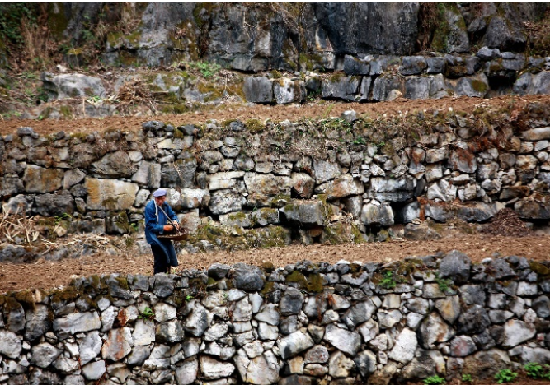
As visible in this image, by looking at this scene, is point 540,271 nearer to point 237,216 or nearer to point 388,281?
point 388,281

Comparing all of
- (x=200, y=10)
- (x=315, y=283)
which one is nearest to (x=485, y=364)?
(x=315, y=283)

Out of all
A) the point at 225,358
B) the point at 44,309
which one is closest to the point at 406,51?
the point at 225,358

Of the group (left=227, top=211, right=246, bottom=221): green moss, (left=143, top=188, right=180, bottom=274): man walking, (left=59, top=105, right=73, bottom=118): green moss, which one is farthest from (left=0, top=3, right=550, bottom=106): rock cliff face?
(left=143, top=188, right=180, bottom=274): man walking

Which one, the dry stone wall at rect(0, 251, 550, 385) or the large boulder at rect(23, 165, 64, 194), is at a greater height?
the large boulder at rect(23, 165, 64, 194)

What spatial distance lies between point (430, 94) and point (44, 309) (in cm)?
994

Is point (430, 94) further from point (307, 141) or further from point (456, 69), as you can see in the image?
point (307, 141)

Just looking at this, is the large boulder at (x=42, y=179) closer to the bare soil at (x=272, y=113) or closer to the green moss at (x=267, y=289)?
the bare soil at (x=272, y=113)

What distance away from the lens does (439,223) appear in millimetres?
12273

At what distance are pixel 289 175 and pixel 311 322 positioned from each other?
4116 mm

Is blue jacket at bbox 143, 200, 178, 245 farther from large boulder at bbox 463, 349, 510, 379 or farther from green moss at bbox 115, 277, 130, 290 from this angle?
large boulder at bbox 463, 349, 510, 379

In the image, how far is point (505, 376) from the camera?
8.75 meters

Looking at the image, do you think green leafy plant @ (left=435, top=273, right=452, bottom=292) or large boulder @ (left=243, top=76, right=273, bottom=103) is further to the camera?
large boulder @ (left=243, top=76, right=273, bottom=103)

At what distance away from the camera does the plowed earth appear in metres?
9.52

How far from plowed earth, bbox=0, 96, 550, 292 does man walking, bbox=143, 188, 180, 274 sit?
0.65 meters
